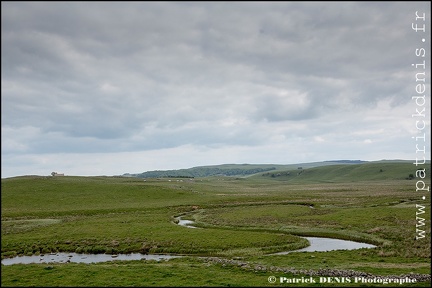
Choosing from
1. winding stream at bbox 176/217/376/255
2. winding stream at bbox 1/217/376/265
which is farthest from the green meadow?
winding stream at bbox 1/217/376/265

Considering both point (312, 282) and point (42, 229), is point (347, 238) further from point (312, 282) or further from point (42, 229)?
point (42, 229)

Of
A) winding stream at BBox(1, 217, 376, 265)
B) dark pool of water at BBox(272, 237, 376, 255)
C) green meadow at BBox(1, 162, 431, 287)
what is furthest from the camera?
dark pool of water at BBox(272, 237, 376, 255)

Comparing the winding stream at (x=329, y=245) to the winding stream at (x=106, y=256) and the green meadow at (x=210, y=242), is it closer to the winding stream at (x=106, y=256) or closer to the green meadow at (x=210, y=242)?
the winding stream at (x=106, y=256)

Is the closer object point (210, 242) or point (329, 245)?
point (329, 245)

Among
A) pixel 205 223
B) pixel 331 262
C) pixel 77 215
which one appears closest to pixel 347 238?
pixel 331 262

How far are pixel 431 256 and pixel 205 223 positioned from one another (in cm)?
4132

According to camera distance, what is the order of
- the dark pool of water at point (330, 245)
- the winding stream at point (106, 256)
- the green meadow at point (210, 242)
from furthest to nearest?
the dark pool of water at point (330, 245) → the winding stream at point (106, 256) → the green meadow at point (210, 242)

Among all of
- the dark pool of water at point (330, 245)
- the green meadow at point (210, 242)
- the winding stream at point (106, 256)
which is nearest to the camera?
the green meadow at point (210, 242)

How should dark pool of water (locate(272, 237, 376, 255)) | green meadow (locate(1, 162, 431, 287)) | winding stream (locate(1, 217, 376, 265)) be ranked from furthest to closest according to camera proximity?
dark pool of water (locate(272, 237, 376, 255)) → winding stream (locate(1, 217, 376, 265)) → green meadow (locate(1, 162, 431, 287))

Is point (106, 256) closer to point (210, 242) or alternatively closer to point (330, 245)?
point (210, 242)

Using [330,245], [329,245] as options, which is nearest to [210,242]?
[329,245]

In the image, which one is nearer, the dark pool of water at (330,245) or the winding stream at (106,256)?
the winding stream at (106,256)

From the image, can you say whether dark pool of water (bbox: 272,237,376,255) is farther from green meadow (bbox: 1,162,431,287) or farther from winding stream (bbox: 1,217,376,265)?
green meadow (bbox: 1,162,431,287)

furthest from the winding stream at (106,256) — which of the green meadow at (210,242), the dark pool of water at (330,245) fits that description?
the green meadow at (210,242)
